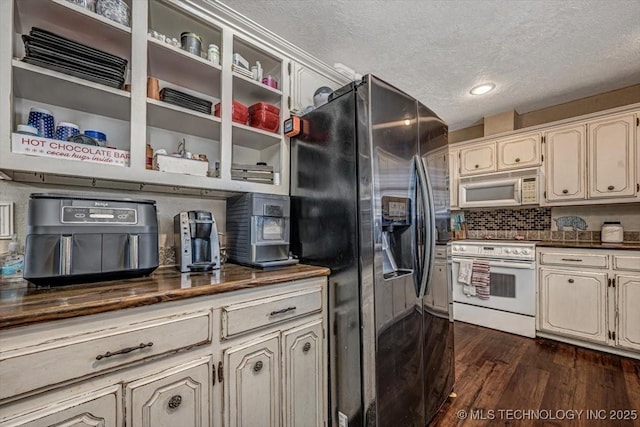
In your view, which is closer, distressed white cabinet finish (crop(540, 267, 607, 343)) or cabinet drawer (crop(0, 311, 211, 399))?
cabinet drawer (crop(0, 311, 211, 399))

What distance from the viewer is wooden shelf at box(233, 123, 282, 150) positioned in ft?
5.11

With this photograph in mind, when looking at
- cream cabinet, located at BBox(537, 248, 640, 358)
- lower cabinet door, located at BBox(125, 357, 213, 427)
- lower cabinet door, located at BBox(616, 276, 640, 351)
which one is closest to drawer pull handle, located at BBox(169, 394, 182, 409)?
lower cabinet door, located at BBox(125, 357, 213, 427)

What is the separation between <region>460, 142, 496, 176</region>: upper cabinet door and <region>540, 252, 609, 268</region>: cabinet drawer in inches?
43.3

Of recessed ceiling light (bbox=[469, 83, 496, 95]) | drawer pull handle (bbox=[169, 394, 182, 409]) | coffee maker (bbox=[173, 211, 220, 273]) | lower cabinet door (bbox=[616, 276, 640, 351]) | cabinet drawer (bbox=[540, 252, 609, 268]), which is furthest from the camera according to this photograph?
recessed ceiling light (bbox=[469, 83, 496, 95])

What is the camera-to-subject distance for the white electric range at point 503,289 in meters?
2.64

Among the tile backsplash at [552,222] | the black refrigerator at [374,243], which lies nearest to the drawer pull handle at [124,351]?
the black refrigerator at [374,243]

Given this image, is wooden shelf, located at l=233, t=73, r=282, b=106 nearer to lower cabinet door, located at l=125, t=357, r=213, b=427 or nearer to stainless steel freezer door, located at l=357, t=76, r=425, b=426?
stainless steel freezer door, located at l=357, t=76, r=425, b=426

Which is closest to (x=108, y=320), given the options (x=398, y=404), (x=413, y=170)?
(x=398, y=404)

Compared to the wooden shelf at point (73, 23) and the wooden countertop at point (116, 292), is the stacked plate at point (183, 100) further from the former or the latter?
the wooden countertop at point (116, 292)

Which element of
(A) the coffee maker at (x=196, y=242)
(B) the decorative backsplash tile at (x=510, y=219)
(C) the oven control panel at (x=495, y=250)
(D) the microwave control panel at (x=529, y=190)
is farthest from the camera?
(B) the decorative backsplash tile at (x=510, y=219)

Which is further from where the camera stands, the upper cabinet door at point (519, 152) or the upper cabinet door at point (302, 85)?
the upper cabinet door at point (519, 152)

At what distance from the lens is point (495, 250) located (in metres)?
2.82

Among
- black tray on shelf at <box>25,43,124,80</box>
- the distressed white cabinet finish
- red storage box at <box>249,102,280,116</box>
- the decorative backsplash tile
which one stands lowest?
the distressed white cabinet finish

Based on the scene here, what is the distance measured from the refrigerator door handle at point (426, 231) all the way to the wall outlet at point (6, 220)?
1848mm
